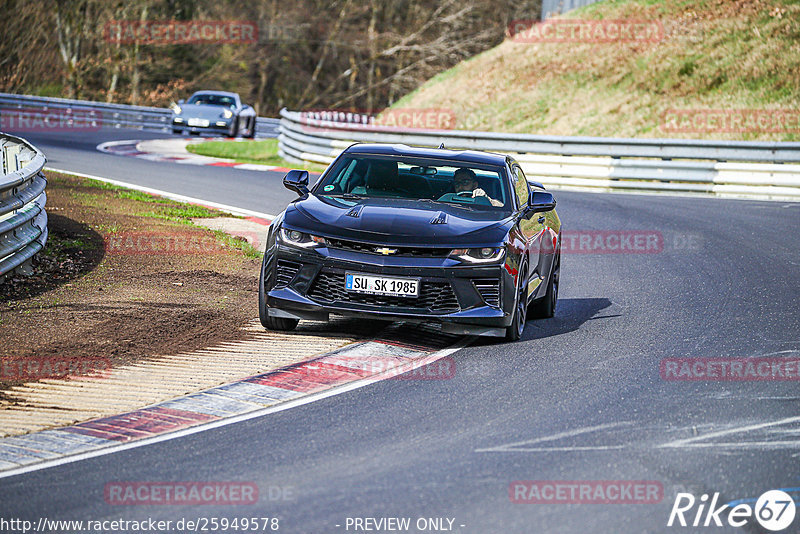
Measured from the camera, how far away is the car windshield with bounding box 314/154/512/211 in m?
9.58

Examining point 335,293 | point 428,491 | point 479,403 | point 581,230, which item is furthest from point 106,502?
point 581,230

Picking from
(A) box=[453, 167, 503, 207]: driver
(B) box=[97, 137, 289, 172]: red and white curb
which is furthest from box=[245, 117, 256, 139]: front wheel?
(A) box=[453, 167, 503, 207]: driver

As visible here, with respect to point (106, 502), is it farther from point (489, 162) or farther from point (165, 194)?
point (165, 194)

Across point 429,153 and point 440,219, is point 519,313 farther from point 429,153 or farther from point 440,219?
point 429,153

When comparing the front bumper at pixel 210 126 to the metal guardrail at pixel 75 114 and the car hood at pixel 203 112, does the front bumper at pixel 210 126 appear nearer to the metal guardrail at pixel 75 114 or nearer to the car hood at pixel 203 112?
the car hood at pixel 203 112

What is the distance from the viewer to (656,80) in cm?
3250

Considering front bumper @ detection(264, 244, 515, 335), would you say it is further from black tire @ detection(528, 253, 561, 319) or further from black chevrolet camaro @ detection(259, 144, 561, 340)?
black tire @ detection(528, 253, 561, 319)

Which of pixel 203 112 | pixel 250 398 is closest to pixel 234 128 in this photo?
pixel 203 112

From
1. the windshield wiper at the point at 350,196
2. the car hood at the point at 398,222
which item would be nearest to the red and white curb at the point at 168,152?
the windshield wiper at the point at 350,196

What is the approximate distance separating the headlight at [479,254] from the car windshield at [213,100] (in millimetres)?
27921

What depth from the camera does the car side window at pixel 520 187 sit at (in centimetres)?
992

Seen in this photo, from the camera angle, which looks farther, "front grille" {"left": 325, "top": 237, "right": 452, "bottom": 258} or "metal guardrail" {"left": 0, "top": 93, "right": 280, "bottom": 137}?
"metal guardrail" {"left": 0, "top": 93, "right": 280, "bottom": 137}

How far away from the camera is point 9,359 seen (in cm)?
772

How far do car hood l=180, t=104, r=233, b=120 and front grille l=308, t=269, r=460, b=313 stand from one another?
26959 mm
